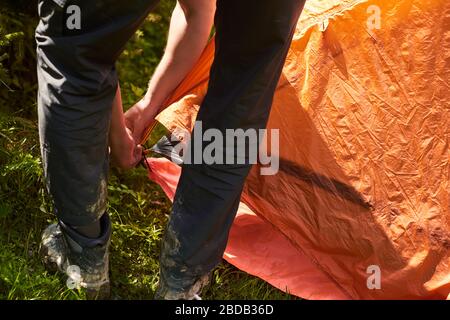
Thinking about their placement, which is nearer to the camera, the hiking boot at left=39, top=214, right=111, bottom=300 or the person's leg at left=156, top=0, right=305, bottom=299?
the person's leg at left=156, top=0, right=305, bottom=299

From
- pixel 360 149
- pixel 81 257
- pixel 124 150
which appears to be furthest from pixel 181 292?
pixel 360 149

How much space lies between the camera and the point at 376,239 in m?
2.35

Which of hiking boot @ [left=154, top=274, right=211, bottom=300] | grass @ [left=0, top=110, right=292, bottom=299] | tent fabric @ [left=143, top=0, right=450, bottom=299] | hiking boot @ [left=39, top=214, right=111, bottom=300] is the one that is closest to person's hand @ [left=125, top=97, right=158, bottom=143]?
tent fabric @ [left=143, top=0, right=450, bottom=299]

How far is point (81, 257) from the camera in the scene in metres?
2.00

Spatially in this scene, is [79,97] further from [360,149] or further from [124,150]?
[360,149]

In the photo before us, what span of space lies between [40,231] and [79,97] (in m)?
0.79

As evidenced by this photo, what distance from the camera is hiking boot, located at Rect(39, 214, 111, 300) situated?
1968 millimetres

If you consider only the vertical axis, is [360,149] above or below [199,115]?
below

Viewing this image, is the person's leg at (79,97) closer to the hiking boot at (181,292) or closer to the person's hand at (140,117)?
the hiking boot at (181,292)

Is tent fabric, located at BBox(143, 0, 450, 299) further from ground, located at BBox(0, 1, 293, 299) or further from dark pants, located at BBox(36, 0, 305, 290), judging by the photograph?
dark pants, located at BBox(36, 0, 305, 290)

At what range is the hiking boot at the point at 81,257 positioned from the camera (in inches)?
77.5

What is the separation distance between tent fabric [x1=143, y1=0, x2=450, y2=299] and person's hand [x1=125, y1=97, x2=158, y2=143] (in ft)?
0.12

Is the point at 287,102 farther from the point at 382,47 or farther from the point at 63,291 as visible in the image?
the point at 63,291
